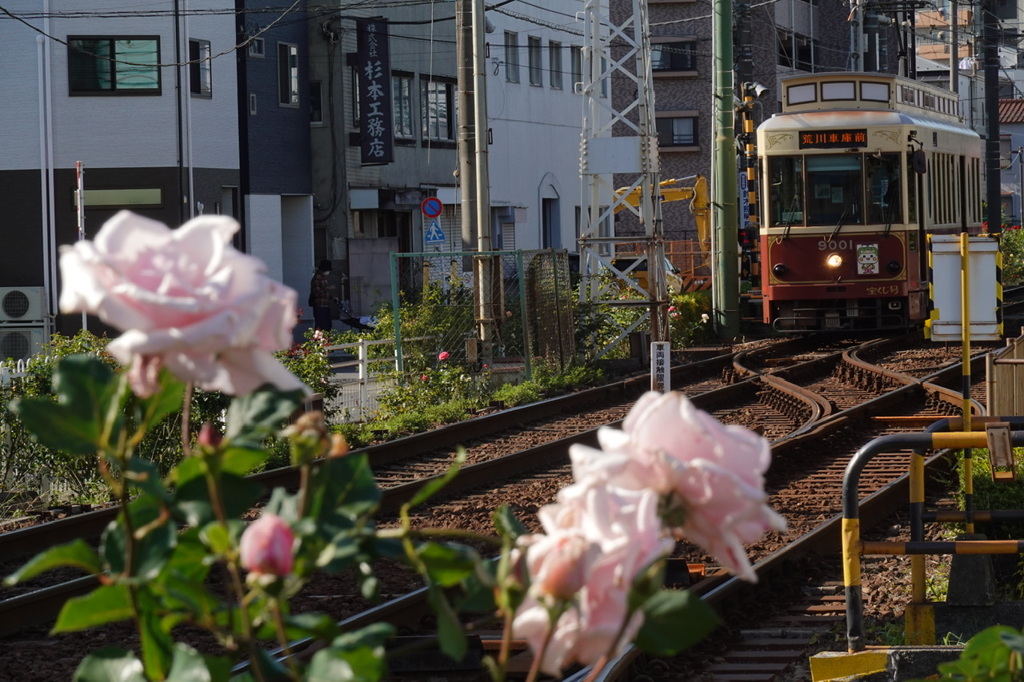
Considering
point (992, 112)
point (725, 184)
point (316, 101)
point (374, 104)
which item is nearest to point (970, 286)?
point (725, 184)

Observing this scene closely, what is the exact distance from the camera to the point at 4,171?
3106 centimetres

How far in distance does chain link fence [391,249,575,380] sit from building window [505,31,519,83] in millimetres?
24222

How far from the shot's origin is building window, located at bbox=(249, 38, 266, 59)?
112 ft

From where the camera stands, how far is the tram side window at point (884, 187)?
2191 cm

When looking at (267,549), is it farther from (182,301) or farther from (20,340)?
(20,340)

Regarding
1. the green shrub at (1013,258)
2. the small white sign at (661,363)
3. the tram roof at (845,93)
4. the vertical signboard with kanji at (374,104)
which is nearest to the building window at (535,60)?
the vertical signboard with kanji at (374,104)

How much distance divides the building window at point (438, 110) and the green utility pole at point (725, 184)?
16.7 m

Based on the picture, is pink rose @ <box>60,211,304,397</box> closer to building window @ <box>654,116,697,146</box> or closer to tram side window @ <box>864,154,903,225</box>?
tram side window @ <box>864,154,903,225</box>

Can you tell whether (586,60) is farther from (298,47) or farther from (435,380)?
(298,47)

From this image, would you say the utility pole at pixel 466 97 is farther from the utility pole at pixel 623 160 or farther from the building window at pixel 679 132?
the building window at pixel 679 132

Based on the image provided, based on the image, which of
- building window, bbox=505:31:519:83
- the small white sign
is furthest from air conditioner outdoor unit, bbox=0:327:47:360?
building window, bbox=505:31:519:83

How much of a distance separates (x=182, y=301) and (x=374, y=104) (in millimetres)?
33849

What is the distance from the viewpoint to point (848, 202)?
22.3 m

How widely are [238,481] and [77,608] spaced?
0.21 metres
